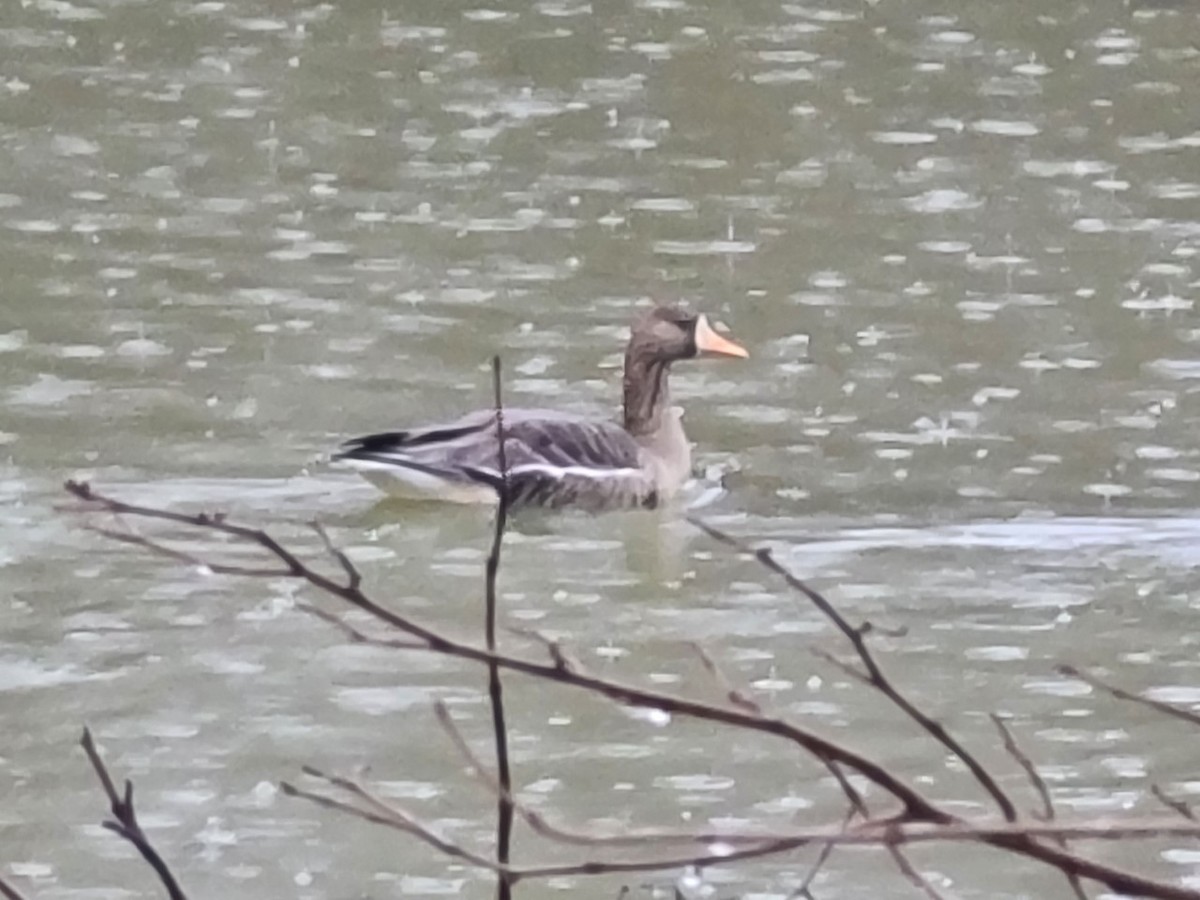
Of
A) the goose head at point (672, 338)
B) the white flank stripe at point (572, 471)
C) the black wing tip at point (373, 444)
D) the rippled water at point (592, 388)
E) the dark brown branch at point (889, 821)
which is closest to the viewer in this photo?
the dark brown branch at point (889, 821)

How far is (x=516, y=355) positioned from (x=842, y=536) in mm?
1861

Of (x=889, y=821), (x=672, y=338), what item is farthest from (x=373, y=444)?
(x=889, y=821)

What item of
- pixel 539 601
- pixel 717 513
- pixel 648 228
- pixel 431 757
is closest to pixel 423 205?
pixel 648 228

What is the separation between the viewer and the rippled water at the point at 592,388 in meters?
5.31

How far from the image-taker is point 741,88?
13.1 m

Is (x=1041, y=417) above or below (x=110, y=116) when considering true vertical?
below

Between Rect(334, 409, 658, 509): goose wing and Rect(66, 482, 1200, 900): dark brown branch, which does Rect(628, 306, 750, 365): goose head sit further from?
Rect(66, 482, 1200, 900): dark brown branch

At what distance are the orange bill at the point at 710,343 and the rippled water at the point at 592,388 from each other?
0.26 meters

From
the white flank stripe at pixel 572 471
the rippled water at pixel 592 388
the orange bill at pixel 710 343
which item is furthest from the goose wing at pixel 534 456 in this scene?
the orange bill at pixel 710 343

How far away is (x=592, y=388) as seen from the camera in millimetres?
8375

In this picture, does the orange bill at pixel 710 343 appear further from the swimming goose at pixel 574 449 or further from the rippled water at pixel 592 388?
the rippled water at pixel 592 388

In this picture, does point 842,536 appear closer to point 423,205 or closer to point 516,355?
point 516,355

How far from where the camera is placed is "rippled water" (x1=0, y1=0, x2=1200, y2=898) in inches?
209

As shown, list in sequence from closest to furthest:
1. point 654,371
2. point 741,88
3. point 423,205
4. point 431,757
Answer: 1. point 431,757
2. point 654,371
3. point 423,205
4. point 741,88
